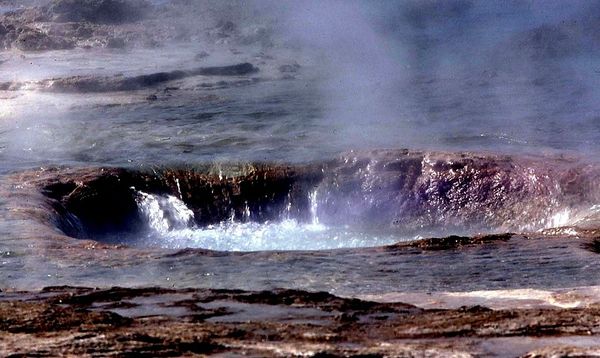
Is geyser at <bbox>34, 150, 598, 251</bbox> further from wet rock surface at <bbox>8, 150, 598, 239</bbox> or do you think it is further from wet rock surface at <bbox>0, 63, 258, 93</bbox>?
wet rock surface at <bbox>0, 63, 258, 93</bbox>

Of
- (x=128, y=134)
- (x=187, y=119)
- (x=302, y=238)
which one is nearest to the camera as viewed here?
(x=302, y=238)

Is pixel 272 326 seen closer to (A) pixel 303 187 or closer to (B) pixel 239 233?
(B) pixel 239 233

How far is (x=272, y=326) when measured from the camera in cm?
381

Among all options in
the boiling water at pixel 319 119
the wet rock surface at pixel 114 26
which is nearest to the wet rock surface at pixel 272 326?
the boiling water at pixel 319 119

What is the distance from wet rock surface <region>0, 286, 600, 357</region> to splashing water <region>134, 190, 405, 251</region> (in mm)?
3782

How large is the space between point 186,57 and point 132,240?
8.62 meters

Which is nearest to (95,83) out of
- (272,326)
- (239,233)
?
(239,233)

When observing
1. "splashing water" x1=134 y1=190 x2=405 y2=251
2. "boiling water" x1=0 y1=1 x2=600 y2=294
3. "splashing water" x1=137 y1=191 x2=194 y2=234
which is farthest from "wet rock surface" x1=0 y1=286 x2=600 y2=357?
"splashing water" x1=137 y1=191 x2=194 y2=234

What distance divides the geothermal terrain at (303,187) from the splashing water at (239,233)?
0.08ft

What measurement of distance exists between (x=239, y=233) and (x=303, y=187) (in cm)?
82

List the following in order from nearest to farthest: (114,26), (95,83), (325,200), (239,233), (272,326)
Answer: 1. (272,326)
2. (239,233)
3. (325,200)
4. (95,83)
5. (114,26)

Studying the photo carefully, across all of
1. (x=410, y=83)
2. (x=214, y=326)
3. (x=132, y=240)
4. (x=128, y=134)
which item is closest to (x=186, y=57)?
(x=410, y=83)

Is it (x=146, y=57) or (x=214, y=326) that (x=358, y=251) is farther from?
(x=146, y=57)

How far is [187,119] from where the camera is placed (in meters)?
12.3
